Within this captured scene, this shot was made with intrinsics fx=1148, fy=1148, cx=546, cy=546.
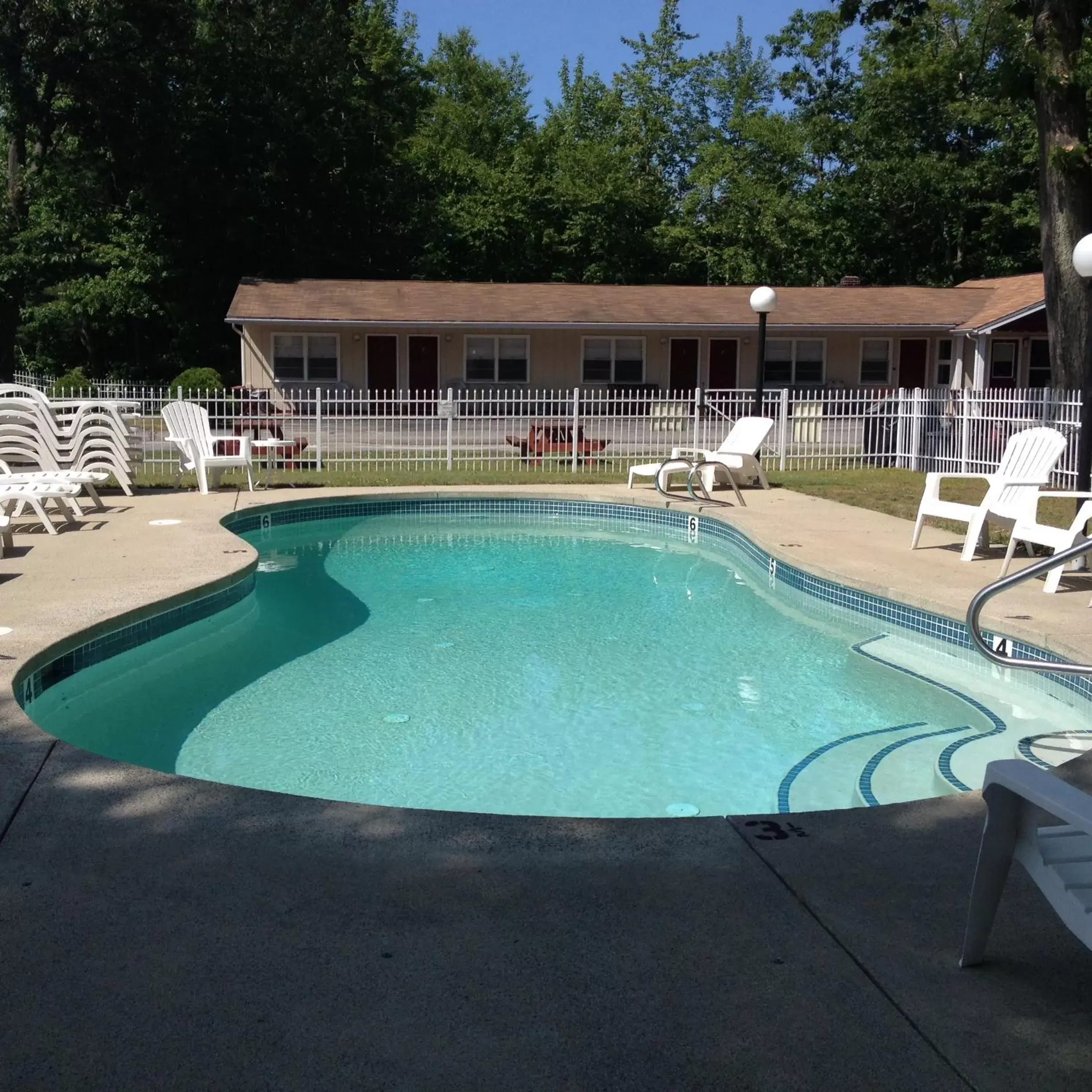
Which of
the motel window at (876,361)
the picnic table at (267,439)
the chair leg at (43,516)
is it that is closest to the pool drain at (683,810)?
the chair leg at (43,516)

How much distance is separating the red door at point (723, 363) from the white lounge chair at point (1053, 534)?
2025cm

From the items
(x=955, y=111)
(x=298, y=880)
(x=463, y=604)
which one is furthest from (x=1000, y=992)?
(x=955, y=111)

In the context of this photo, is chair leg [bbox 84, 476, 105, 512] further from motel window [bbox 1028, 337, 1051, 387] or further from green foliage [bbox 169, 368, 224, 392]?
motel window [bbox 1028, 337, 1051, 387]

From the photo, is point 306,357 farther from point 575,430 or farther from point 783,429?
point 783,429

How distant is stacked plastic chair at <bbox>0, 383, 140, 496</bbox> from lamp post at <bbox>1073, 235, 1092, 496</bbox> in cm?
→ 969

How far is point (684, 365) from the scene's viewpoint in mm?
28812

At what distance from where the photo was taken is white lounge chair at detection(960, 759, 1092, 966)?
242 centimetres

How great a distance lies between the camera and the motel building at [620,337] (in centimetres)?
2673

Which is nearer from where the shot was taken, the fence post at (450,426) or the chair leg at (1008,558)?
the chair leg at (1008,558)

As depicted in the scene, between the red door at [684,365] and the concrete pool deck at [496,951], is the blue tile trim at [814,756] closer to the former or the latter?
the concrete pool deck at [496,951]

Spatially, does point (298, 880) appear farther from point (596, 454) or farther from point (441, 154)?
point (441, 154)

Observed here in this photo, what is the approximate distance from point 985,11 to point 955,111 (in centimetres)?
321

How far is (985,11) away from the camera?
3494 centimetres

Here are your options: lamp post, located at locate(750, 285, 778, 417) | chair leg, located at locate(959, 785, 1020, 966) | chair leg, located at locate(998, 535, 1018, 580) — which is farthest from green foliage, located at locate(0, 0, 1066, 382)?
chair leg, located at locate(959, 785, 1020, 966)
